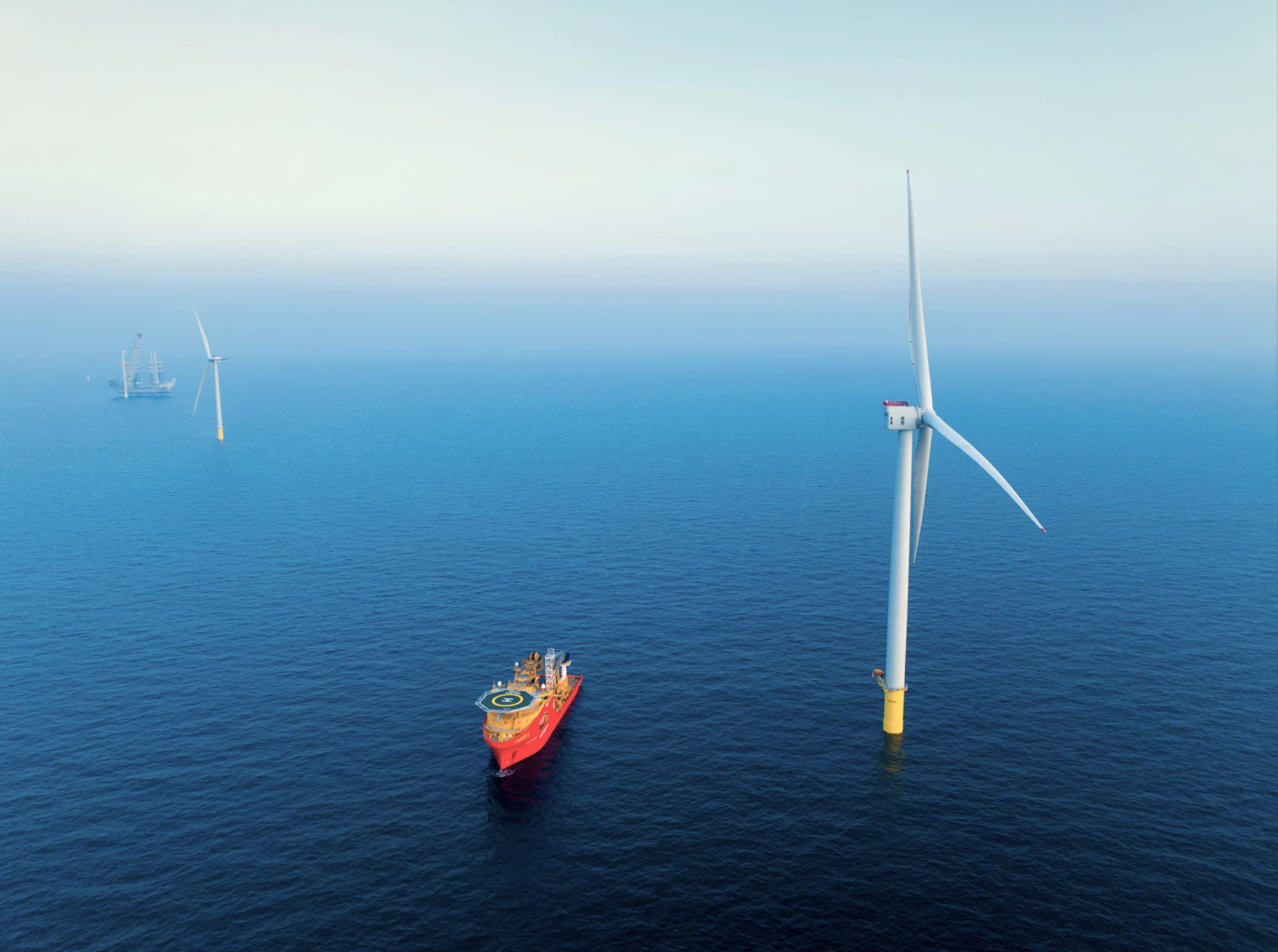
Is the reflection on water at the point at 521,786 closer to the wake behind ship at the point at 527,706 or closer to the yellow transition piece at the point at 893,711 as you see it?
the wake behind ship at the point at 527,706

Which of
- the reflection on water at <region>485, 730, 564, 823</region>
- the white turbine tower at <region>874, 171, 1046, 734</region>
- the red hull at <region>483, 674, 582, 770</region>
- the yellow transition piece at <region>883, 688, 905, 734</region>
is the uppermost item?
the white turbine tower at <region>874, 171, 1046, 734</region>

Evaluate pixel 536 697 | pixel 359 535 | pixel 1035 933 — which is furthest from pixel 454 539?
pixel 1035 933

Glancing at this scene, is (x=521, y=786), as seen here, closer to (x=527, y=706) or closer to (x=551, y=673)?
(x=527, y=706)

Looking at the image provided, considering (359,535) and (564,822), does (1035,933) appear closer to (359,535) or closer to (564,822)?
(564,822)

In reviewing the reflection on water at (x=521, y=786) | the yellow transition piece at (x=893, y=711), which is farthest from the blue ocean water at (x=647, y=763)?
the yellow transition piece at (x=893, y=711)

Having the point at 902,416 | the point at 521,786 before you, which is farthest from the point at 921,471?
the point at 521,786

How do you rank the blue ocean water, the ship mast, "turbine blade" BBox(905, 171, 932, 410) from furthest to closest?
the ship mast < "turbine blade" BBox(905, 171, 932, 410) < the blue ocean water

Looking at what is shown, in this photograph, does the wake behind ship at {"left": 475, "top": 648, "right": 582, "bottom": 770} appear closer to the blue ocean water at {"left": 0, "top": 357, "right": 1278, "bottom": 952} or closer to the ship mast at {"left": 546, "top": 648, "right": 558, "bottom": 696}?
the ship mast at {"left": 546, "top": 648, "right": 558, "bottom": 696}

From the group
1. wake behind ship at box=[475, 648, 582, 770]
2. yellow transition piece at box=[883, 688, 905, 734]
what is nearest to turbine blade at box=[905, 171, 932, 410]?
yellow transition piece at box=[883, 688, 905, 734]
